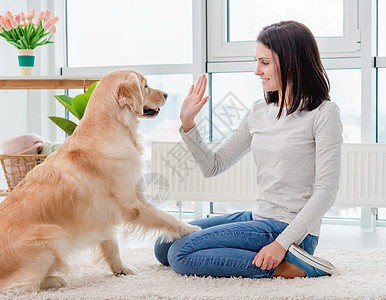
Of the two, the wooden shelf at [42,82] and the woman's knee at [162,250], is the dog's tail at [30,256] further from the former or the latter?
the wooden shelf at [42,82]

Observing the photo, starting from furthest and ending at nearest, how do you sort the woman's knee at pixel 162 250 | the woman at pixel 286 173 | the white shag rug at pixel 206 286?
the woman's knee at pixel 162 250
the woman at pixel 286 173
the white shag rug at pixel 206 286

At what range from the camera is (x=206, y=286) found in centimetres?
174

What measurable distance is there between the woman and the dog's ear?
20cm

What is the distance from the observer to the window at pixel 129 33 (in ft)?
12.2

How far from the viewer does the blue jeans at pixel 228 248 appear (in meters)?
1.79

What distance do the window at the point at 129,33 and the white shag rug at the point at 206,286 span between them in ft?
A: 6.82

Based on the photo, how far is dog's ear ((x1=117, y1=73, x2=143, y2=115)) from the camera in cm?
184

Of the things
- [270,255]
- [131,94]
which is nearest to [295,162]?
[270,255]

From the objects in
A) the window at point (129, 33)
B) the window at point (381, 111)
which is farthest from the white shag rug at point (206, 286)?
the window at point (129, 33)

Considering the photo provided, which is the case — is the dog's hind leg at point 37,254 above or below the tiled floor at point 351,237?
above

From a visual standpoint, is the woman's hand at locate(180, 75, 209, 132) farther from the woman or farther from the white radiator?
the white radiator

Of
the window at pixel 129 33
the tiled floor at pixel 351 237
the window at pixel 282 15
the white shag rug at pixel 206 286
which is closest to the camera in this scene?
the white shag rug at pixel 206 286

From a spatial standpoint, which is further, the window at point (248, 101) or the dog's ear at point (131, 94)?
the window at point (248, 101)

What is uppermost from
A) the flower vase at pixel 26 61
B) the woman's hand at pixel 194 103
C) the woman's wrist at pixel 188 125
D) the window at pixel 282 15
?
the window at pixel 282 15
